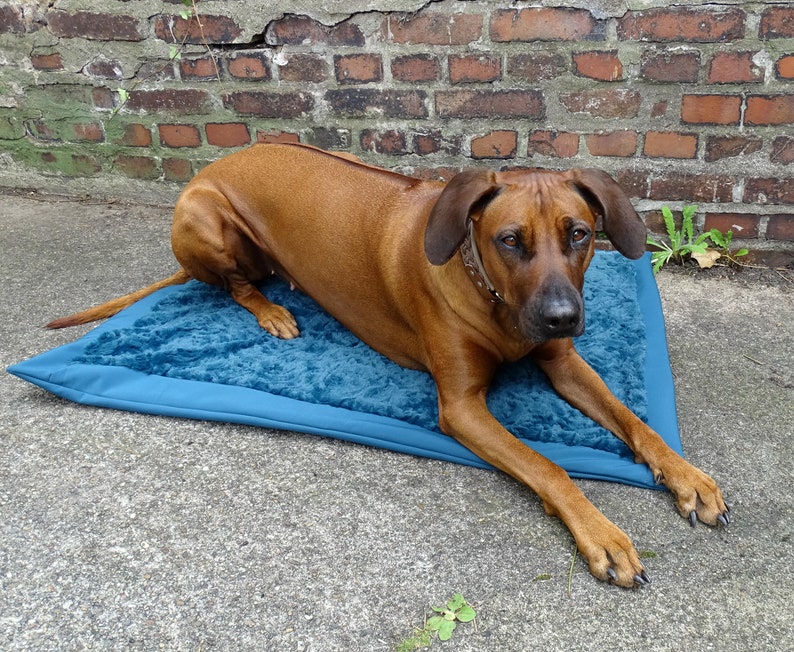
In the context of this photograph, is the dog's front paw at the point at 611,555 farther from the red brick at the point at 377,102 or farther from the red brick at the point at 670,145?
the red brick at the point at 377,102

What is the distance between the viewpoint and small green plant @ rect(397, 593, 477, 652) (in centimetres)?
185

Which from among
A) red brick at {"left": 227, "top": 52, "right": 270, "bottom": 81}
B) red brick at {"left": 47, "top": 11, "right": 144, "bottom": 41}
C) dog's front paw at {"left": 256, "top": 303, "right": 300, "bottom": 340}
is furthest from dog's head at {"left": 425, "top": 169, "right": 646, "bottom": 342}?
red brick at {"left": 47, "top": 11, "right": 144, "bottom": 41}

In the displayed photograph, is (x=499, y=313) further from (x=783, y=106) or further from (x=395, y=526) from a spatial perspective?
(x=783, y=106)

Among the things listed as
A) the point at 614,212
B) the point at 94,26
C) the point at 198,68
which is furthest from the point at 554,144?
the point at 94,26

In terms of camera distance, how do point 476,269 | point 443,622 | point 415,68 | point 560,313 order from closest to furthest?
point 443,622 < point 560,313 < point 476,269 < point 415,68

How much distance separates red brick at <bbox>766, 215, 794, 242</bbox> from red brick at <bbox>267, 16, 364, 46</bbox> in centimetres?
231

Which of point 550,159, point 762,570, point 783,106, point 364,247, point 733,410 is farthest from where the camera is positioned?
point 550,159

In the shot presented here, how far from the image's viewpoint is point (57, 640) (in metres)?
1.86

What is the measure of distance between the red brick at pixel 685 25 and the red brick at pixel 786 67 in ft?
0.73

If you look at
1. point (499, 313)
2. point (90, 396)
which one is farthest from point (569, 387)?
point (90, 396)

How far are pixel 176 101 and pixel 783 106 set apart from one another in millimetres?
3239

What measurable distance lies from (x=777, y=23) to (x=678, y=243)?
110cm

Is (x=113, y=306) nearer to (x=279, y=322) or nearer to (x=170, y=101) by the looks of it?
(x=279, y=322)

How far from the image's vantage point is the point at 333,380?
2.89m
